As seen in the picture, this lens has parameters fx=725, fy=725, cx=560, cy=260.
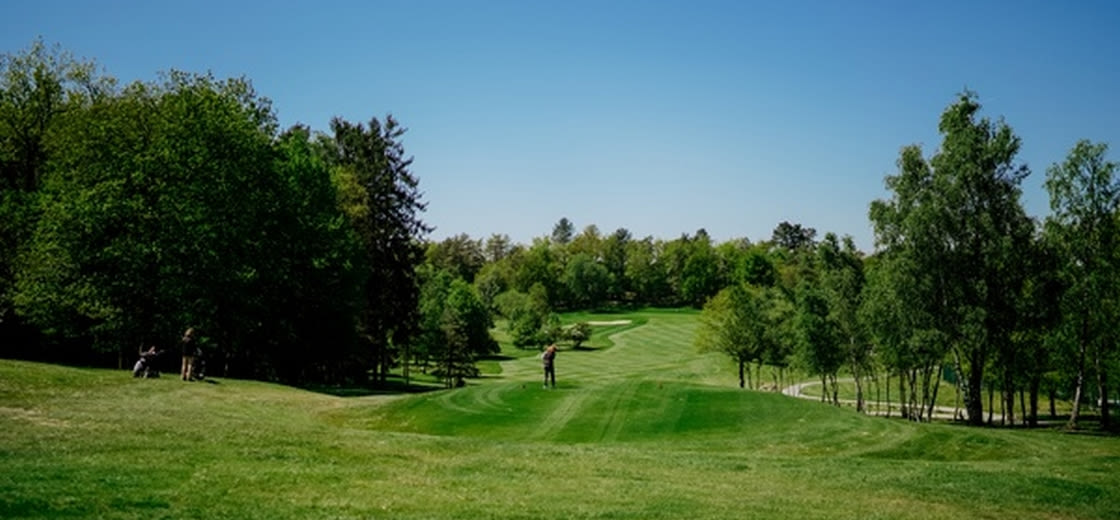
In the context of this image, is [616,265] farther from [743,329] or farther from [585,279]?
[743,329]

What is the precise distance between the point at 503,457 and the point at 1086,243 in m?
39.2

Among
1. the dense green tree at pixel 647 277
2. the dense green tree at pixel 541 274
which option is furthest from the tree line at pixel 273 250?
the dense green tree at pixel 647 277

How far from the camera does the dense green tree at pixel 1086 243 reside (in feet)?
136

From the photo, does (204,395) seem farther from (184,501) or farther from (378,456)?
(184,501)

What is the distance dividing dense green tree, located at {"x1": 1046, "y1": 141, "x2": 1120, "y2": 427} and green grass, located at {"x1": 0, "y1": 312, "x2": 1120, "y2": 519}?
13.1 m

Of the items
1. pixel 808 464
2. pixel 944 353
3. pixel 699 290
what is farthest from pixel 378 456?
pixel 699 290

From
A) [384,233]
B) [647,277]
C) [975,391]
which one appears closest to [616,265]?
[647,277]

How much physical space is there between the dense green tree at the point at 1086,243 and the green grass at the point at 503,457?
13134 millimetres

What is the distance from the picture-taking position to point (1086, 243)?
41.7m

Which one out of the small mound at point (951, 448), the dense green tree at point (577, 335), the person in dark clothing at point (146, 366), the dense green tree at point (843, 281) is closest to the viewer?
the small mound at point (951, 448)

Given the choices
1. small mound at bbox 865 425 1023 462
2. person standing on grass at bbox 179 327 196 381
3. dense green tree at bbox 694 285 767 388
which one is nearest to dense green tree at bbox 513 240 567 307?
dense green tree at bbox 694 285 767 388

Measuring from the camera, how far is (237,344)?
43.1 metres

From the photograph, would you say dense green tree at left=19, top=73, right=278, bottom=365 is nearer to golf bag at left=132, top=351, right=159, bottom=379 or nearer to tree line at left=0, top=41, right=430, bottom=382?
tree line at left=0, top=41, right=430, bottom=382

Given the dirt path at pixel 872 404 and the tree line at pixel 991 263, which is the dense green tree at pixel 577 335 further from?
the tree line at pixel 991 263
